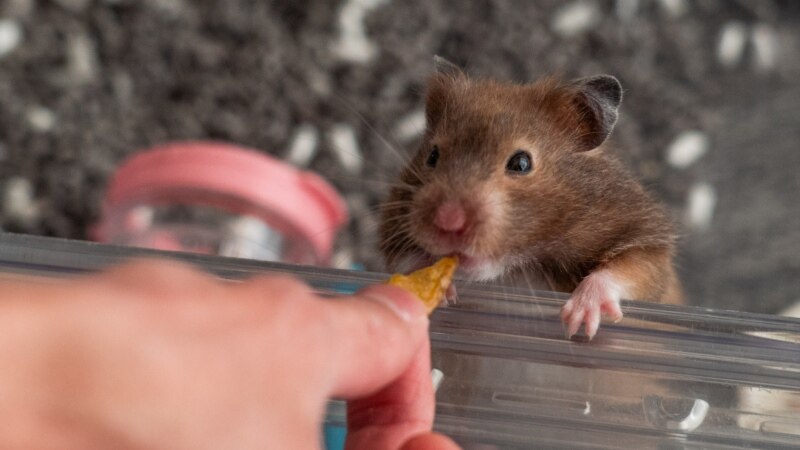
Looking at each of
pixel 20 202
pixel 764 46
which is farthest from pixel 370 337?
pixel 764 46

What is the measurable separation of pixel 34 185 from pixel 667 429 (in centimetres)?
287

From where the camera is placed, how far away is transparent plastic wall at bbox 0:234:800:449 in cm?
169

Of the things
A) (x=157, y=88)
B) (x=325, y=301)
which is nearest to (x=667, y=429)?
(x=325, y=301)

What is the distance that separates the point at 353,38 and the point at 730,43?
1.70 meters

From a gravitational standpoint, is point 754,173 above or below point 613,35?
below

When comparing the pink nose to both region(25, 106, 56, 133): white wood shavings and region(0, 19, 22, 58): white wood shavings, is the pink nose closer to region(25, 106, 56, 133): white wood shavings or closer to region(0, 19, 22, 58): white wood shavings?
region(25, 106, 56, 133): white wood shavings

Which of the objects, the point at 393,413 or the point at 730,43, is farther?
the point at 730,43

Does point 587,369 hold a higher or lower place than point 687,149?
lower

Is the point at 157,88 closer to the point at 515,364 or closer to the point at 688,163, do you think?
the point at 688,163

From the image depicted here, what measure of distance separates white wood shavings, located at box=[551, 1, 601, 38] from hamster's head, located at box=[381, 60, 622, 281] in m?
1.77

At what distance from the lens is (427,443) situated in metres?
1.50

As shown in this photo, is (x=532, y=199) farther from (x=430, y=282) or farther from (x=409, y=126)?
(x=409, y=126)

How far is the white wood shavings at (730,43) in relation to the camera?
13.1 ft

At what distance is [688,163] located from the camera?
391 cm
